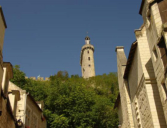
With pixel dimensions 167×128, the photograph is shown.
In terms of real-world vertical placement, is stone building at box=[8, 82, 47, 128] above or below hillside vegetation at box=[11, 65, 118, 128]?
below

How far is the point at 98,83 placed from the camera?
5866 cm

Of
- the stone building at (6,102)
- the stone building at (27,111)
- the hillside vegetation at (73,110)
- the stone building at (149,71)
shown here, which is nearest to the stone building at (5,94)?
the stone building at (6,102)

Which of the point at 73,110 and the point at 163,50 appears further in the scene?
the point at 73,110

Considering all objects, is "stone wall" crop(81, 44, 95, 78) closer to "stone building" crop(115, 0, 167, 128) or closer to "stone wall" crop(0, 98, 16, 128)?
"stone building" crop(115, 0, 167, 128)

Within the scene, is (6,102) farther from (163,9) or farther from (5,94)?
(163,9)

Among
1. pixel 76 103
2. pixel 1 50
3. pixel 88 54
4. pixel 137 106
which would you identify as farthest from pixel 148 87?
pixel 88 54

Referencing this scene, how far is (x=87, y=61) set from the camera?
86062mm

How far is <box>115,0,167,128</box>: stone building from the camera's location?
11.2 metres

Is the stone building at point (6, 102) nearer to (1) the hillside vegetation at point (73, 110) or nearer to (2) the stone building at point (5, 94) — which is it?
(2) the stone building at point (5, 94)

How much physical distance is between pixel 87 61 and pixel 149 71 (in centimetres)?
7240

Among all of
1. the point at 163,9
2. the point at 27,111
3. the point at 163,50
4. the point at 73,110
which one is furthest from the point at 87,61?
the point at 163,50

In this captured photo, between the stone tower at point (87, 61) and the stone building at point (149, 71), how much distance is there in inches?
2587

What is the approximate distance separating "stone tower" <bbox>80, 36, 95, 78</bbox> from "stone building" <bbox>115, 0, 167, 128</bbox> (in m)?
65.7

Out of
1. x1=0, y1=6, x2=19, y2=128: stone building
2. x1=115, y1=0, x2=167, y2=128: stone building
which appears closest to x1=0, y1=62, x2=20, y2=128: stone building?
x1=0, y1=6, x2=19, y2=128: stone building
